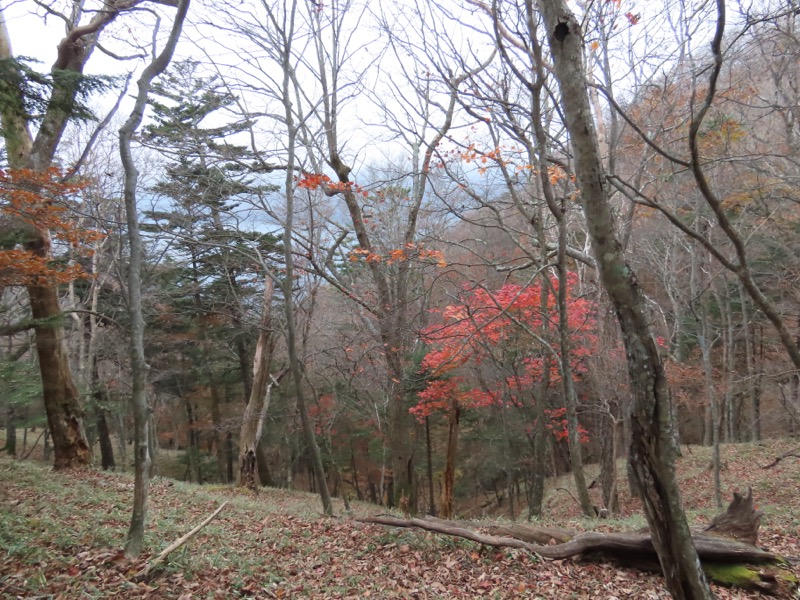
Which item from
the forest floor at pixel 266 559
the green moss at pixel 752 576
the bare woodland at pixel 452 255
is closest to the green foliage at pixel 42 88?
the bare woodland at pixel 452 255

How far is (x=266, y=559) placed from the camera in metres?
5.60

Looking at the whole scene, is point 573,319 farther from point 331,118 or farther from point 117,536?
point 117,536

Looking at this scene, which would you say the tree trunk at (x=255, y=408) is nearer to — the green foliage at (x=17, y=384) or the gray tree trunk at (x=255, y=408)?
the gray tree trunk at (x=255, y=408)

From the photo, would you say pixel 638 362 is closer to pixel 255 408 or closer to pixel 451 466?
pixel 451 466

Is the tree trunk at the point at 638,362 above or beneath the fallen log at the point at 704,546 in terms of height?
above

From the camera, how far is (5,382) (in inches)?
492

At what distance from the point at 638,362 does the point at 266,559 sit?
15.4 ft

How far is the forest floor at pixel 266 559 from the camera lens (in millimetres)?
4430

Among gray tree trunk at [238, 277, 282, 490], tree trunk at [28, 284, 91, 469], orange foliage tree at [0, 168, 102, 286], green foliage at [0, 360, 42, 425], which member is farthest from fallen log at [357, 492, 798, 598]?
green foliage at [0, 360, 42, 425]

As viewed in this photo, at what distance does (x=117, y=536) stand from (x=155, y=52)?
5907mm

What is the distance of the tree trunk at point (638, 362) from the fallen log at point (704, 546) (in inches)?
87.2

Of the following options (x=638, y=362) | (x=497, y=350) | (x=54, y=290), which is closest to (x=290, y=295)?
(x=54, y=290)

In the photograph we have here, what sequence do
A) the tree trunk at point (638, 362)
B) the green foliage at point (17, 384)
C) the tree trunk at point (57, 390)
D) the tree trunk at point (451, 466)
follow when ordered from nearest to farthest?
1. the tree trunk at point (638, 362)
2. the tree trunk at point (57, 390)
3. the green foliage at point (17, 384)
4. the tree trunk at point (451, 466)

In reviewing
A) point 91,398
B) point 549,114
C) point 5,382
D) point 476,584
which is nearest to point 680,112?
point 549,114
